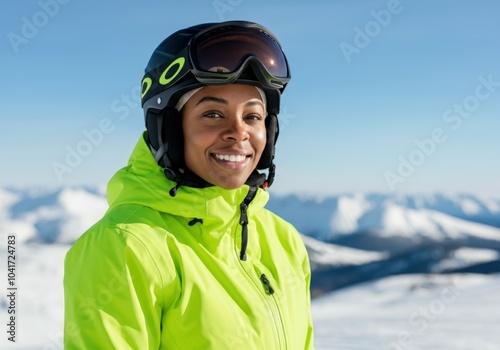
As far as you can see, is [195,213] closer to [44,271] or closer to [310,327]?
[310,327]

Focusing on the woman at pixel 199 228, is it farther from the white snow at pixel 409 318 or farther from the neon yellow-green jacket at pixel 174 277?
the white snow at pixel 409 318

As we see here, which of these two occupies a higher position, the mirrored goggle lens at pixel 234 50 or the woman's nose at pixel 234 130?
the mirrored goggle lens at pixel 234 50

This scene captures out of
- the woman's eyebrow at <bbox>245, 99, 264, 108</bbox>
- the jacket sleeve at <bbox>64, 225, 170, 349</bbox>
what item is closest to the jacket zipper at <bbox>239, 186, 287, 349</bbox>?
the woman's eyebrow at <bbox>245, 99, 264, 108</bbox>

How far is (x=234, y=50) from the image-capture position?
7.36 feet

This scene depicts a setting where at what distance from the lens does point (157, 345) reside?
1783 millimetres

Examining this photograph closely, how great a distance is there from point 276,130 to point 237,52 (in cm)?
38

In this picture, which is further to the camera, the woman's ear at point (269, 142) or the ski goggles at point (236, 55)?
the woman's ear at point (269, 142)

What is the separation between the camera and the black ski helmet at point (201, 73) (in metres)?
2.05

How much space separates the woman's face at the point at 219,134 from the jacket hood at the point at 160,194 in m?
0.06

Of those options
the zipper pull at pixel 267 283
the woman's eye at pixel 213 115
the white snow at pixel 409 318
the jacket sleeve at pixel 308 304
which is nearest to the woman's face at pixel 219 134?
the woman's eye at pixel 213 115

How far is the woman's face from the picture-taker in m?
2.03
